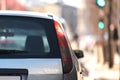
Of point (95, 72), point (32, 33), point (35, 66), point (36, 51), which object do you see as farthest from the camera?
point (95, 72)

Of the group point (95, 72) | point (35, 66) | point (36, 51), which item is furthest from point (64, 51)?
point (95, 72)

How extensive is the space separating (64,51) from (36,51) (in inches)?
12.6

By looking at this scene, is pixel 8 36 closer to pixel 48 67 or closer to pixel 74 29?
pixel 48 67

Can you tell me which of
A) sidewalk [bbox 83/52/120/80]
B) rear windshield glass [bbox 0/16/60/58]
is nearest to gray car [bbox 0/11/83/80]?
rear windshield glass [bbox 0/16/60/58]

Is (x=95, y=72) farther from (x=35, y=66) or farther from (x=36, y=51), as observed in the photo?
(x=35, y=66)

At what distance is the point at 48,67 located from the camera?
6676 mm

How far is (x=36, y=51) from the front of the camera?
685 cm

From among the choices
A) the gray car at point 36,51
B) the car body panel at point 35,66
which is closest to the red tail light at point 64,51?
the gray car at point 36,51

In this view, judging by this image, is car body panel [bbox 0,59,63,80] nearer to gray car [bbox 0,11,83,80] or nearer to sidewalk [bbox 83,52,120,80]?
gray car [bbox 0,11,83,80]

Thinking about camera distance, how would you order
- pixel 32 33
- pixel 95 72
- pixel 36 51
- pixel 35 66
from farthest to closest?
pixel 95 72 < pixel 32 33 < pixel 36 51 < pixel 35 66

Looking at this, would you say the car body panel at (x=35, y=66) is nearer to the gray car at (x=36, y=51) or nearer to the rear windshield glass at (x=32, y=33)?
the gray car at (x=36, y=51)

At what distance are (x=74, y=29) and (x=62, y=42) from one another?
3532 inches

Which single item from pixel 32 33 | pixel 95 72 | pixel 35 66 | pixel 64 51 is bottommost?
pixel 95 72

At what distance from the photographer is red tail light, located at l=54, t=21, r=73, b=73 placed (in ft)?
22.4
